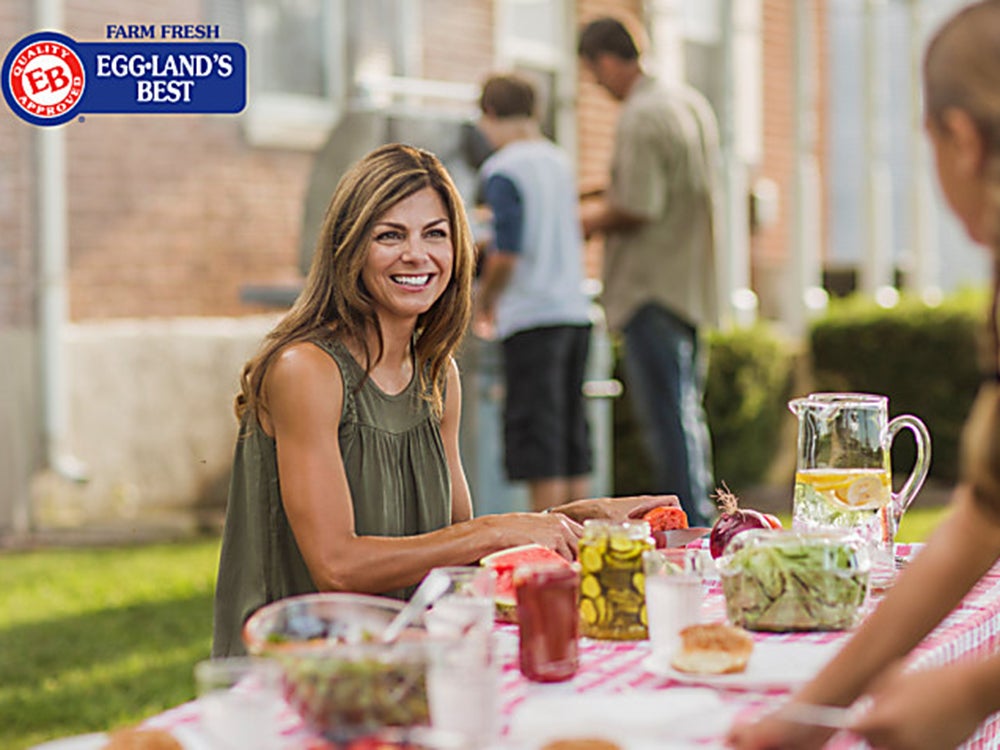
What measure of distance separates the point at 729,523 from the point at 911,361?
7.62 meters

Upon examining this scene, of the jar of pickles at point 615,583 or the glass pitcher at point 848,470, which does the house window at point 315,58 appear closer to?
the glass pitcher at point 848,470

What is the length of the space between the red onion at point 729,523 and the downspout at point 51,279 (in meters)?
5.29

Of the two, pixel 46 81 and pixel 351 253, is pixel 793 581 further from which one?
pixel 46 81

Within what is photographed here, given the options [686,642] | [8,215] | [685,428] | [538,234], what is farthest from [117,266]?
[686,642]

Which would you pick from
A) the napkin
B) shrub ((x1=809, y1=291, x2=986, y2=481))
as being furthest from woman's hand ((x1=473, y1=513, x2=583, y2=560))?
shrub ((x1=809, y1=291, x2=986, y2=481))

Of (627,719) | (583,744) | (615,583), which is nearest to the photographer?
(583,744)

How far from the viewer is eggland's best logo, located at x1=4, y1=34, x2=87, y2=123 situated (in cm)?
313

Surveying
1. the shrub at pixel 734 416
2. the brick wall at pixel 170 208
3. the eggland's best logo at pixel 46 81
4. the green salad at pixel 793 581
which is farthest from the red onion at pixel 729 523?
the shrub at pixel 734 416

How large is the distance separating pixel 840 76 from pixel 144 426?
1097cm

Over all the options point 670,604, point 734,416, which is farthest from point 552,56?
point 670,604

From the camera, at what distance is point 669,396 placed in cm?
594

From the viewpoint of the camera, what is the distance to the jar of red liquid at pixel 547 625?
73.6 inches

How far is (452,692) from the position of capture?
5.05ft

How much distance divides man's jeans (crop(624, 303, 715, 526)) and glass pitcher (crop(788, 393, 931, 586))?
3.19 m
